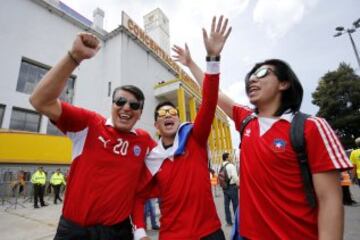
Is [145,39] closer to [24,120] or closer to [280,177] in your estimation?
[24,120]

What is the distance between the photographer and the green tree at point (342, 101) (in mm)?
22906

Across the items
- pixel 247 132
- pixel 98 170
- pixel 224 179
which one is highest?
pixel 247 132

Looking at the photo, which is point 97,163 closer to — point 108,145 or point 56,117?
point 108,145

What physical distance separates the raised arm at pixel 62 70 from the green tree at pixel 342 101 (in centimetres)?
2578

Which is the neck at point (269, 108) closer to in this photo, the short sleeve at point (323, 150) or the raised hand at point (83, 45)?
the short sleeve at point (323, 150)

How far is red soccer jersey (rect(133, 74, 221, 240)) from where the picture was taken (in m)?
1.94

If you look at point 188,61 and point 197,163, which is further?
point 188,61

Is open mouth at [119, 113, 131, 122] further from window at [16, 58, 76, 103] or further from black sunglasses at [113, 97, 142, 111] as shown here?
window at [16, 58, 76, 103]

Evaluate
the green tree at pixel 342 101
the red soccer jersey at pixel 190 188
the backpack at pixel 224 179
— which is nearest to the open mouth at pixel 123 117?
the red soccer jersey at pixel 190 188

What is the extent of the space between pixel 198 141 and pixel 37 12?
893 inches

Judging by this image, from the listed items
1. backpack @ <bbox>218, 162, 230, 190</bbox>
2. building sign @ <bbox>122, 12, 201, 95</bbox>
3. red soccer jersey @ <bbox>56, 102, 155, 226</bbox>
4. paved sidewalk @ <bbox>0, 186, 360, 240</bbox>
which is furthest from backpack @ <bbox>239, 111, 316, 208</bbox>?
building sign @ <bbox>122, 12, 201, 95</bbox>

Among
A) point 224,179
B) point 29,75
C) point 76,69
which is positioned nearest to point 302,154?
point 224,179

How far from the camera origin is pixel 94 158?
2082 mm

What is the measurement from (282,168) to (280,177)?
58mm
